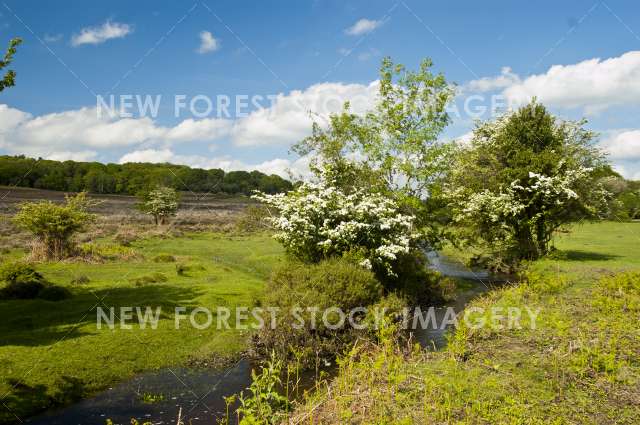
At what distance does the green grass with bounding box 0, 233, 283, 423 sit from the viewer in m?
13.5

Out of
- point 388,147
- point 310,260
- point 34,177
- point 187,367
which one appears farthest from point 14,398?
point 34,177

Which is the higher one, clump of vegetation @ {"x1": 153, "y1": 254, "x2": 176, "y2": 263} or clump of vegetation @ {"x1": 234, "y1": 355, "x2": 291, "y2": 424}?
clump of vegetation @ {"x1": 153, "y1": 254, "x2": 176, "y2": 263}

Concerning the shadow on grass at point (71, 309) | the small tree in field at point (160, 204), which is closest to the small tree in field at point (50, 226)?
the shadow on grass at point (71, 309)

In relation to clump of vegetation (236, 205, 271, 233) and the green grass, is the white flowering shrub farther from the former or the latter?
the green grass

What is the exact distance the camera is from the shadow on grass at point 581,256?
109 feet

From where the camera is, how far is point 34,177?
10112cm

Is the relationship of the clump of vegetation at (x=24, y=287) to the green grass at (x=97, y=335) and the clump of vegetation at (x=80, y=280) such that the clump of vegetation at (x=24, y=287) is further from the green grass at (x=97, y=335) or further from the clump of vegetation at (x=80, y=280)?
the clump of vegetation at (x=80, y=280)

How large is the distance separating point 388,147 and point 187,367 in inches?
710

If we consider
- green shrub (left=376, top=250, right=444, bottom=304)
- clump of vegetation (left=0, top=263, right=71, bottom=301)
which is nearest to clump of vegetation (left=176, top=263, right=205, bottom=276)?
clump of vegetation (left=0, top=263, right=71, bottom=301)

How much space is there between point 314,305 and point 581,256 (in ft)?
90.6

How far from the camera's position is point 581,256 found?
3612 cm

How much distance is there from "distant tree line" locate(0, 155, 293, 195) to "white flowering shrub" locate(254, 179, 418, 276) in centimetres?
6183

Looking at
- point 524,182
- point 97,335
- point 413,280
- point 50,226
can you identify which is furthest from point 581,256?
point 50,226

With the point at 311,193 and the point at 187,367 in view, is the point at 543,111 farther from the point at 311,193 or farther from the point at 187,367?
the point at 187,367
